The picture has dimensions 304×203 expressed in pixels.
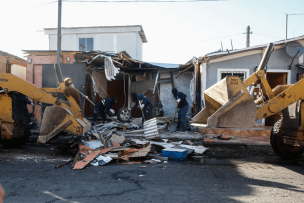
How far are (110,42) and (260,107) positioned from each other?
56.7ft

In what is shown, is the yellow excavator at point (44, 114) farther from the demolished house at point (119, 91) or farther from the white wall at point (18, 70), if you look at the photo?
the white wall at point (18, 70)

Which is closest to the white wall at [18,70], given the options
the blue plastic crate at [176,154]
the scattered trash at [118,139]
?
the scattered trash at [118,139]

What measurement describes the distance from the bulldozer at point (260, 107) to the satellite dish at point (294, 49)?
18.7 ft

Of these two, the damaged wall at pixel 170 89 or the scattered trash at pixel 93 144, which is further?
the damaged wall at pixel 170 89

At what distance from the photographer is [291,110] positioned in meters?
5.44

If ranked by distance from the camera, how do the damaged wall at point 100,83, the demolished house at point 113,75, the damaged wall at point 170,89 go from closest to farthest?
1. the demolished house at point 113,75
2. the damaged wall at point 100,83
3. the damaged wall at point 170,89

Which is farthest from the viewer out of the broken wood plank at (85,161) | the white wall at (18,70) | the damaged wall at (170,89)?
the damaged wall at (170,89)

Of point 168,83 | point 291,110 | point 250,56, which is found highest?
point 250,56

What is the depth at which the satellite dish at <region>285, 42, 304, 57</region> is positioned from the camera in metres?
10.3

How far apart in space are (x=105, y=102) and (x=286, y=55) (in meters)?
7.97

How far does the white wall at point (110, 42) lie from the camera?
66.8 ft

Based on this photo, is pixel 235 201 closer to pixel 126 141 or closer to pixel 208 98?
pixel 208 98

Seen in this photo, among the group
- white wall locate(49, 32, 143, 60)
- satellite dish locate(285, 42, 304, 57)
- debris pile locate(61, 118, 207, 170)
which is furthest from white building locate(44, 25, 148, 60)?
debris pile locate(61, 118, 207, 170)

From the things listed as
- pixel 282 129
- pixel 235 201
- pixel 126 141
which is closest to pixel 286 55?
pixel 282 129
